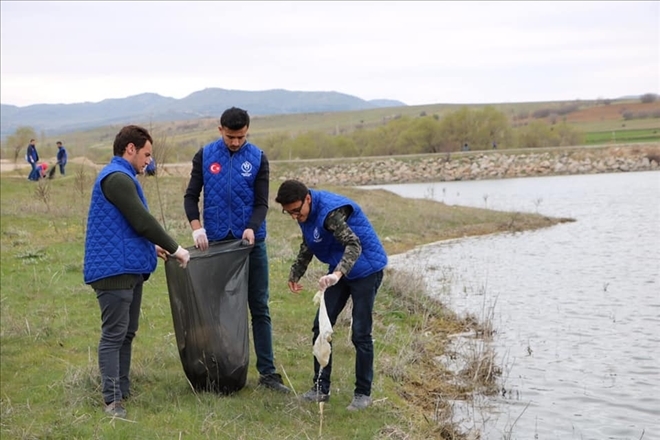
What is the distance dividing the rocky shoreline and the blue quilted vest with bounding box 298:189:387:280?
129ft

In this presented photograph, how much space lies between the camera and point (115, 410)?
17.3 ft

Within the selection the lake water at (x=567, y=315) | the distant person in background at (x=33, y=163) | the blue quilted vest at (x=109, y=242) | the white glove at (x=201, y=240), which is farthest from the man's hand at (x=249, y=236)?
the distant person in background at (x=33, y=163)

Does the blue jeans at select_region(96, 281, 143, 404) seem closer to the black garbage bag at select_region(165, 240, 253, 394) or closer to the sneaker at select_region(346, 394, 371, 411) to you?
the black garbage bag at select_region(165, 240, 253, 394)

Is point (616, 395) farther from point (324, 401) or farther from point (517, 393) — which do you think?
point (324, 401)

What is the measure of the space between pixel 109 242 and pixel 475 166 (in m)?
45.4

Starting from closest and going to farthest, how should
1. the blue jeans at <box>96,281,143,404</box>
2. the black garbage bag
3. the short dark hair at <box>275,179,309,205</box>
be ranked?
the blue jeans at <box>96,281,143,404</box>
the short dark hair at <box>275,179,309,205</box>
the black garbage bag

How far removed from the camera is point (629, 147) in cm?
4716

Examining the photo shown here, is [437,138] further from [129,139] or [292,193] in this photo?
[129,139]

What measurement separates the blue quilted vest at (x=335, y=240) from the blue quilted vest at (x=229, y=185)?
0.50 meters

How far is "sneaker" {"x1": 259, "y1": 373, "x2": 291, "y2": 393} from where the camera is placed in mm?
6016

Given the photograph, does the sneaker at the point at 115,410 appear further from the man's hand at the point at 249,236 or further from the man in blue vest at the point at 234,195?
the man's hand at the point at 249,236

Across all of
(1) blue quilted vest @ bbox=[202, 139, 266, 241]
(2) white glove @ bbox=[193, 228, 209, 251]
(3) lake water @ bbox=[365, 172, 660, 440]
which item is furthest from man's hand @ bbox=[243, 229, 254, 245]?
(3) lake water @ bbox=[365, 172, 660, 440]

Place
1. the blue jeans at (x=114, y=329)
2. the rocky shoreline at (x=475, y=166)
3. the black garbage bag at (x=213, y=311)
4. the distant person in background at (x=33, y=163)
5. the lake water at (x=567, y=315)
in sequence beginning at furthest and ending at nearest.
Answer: the rocky shoreline at (x=475, y=166), the distant person in background at (x=33, y=163), the lake water at (x=567, y=315), the black garbage bag at (x=213, y=311), the blue jeans at (x=114, y=329)

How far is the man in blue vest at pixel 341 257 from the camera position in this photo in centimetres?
532
